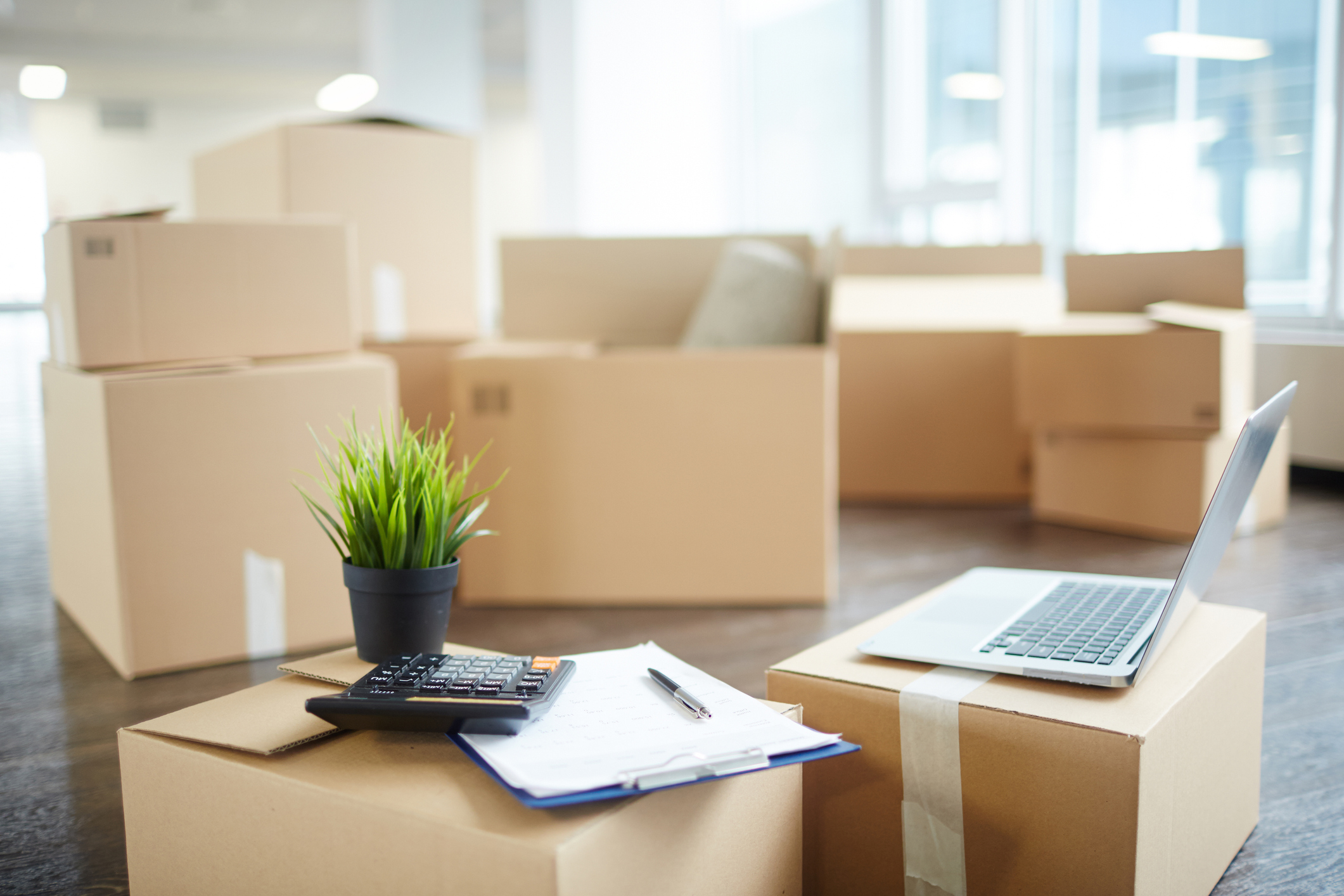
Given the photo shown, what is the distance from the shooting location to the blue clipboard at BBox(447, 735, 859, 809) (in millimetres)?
611

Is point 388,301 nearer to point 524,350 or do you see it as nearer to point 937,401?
point 524,350

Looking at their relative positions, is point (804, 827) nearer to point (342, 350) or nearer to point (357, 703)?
point (357, 703)

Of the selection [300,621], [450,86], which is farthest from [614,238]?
[450,86]

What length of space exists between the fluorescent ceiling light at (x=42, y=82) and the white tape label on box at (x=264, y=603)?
10.1 metres

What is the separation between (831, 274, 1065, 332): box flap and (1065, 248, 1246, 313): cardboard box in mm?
125

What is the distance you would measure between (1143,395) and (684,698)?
1.99 metres

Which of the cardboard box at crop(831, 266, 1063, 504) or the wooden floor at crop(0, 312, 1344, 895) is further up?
the cardboard box at crop(831, 266, 1063, 504)

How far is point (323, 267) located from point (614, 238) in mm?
753

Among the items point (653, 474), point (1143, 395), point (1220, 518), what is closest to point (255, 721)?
point (1220, 518)

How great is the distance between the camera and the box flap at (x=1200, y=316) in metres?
2.32

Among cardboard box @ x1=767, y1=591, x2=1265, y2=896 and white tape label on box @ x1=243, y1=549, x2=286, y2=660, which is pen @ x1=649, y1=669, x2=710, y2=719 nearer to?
cardboard box @ x1=767, y1=591, x2=1265, y2=896

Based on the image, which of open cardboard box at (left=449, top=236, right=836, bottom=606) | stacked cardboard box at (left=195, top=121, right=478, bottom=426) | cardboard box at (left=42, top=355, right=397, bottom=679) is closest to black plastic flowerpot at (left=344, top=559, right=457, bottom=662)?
cardboard box at (left=42, top=355, right=397, bottom=679)

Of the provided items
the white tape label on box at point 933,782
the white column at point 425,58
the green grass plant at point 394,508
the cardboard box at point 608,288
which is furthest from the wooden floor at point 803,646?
the white column at point 425,58

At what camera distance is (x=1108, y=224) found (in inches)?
155
